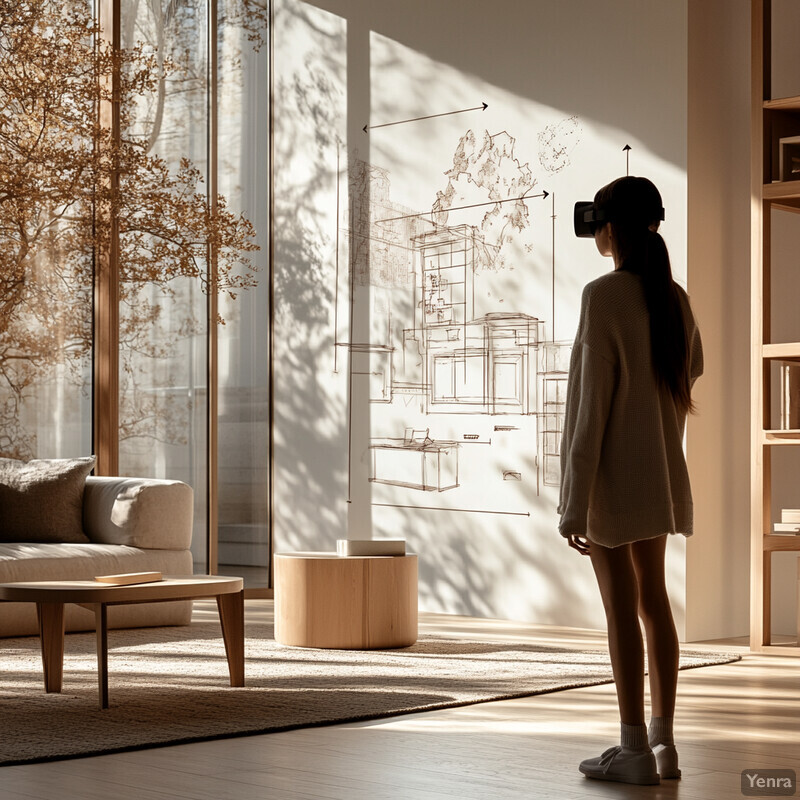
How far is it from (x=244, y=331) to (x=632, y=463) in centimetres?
492

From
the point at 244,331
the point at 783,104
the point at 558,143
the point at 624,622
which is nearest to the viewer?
the point at 624,622

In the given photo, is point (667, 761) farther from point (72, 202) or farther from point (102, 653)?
point (72, 202)

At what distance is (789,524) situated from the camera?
555cm

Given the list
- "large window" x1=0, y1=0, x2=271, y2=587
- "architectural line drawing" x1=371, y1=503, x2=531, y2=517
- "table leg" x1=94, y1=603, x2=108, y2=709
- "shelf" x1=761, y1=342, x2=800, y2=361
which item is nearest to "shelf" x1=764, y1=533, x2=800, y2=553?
"shelf" x1=761, y1=342, x2=800, y2=361

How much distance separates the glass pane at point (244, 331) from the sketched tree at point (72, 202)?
0.75 feet

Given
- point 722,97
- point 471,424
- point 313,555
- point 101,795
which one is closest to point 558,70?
point 722,97

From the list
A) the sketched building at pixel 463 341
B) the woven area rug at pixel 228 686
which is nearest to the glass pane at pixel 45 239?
the woven area rug at pixel 228 686

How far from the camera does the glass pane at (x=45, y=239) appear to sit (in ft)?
22.6

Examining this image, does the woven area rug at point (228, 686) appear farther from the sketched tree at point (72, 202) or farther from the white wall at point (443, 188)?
the sketched tree at point (72, 202)

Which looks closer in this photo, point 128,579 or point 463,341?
point 128,579

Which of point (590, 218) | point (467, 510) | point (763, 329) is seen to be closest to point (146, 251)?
point (467, 510)

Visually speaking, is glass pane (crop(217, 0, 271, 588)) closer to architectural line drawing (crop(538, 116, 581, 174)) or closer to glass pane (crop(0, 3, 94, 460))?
glass pane (crop(0, 3, 94, 460))

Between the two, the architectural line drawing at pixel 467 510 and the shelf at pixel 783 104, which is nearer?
the shelf at pixel 783 104

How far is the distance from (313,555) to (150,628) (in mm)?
985
